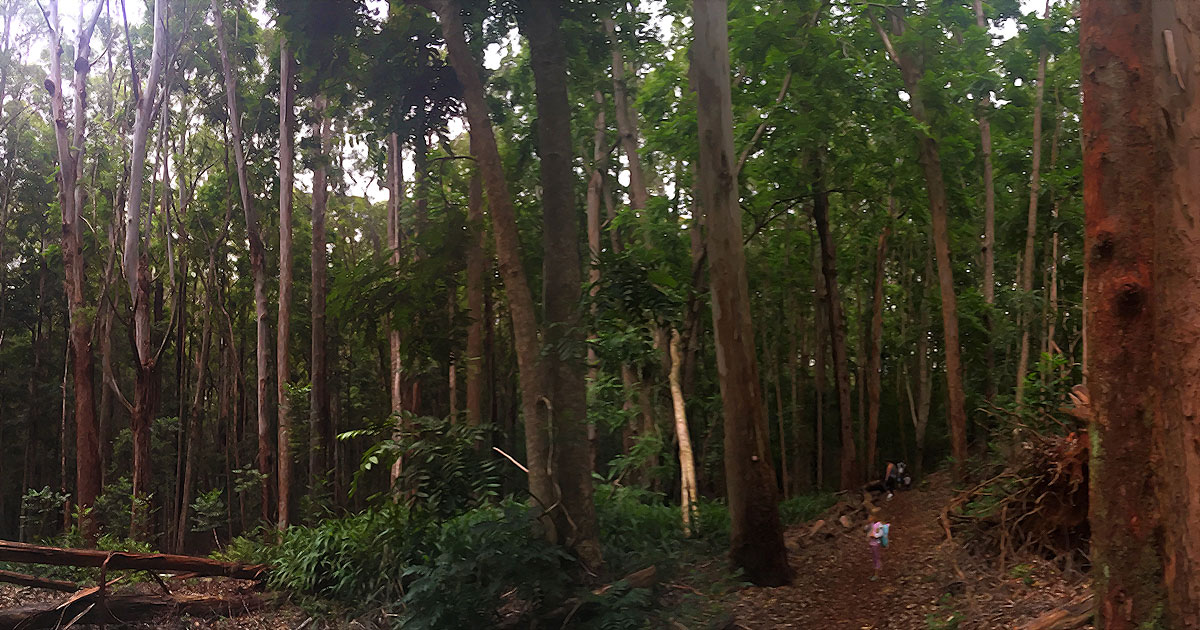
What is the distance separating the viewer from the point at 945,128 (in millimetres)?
13328

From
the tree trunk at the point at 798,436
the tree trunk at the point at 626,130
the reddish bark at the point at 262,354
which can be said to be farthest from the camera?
the tree trunk at the point at 798,436

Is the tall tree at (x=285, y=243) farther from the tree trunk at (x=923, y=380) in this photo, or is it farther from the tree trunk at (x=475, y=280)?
the tree trunk at (x=923, y=380)

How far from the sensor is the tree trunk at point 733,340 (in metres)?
8.82

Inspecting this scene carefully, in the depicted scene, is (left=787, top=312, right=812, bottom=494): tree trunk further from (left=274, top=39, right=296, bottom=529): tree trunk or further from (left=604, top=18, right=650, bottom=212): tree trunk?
(left=274, top=39, right=296, bottom=529): tree trunk

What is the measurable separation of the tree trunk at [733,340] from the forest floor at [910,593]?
52 centimetres

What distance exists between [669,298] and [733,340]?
6.30 feet

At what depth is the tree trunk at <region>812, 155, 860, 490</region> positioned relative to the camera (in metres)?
15.7

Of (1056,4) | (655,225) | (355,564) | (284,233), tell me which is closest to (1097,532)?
(355,564)

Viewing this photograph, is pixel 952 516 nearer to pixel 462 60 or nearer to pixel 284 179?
pixel 462 60

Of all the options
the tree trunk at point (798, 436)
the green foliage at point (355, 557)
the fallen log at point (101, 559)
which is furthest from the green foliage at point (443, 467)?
the tree trunk at point (798, 436)

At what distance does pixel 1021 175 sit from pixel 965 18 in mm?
5561

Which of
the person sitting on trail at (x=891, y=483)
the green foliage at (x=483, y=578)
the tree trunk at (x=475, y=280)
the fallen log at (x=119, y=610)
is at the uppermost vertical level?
the tree trunk at (x=475, y=280)

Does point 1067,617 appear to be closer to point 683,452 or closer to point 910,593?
point 910,593

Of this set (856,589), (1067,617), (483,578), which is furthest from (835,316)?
(483,578)
